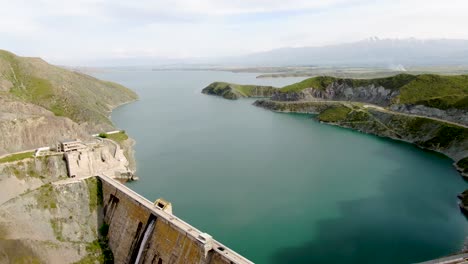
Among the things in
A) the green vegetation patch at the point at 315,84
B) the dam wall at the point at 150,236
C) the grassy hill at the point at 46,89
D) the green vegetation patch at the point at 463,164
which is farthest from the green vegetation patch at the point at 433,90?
the grassy hill at the point at 46,89

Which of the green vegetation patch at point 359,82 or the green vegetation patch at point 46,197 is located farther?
the green vegetation patch at point 359,82

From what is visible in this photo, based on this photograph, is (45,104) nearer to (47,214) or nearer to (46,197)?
(46,197)

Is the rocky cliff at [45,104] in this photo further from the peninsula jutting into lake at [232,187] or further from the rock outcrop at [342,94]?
the rock outcrop at [342,94]

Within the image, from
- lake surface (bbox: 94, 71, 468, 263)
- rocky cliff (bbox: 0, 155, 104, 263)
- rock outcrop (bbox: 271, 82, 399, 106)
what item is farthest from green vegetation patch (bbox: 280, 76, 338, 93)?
rocky cliff (bbox: 0, 155, 104, 263)

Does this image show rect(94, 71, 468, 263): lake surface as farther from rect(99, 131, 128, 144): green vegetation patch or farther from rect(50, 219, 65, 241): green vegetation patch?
rect(50, 219, 65, 241): green vegetation patch

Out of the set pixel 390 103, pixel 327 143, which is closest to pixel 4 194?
pixel 327 143

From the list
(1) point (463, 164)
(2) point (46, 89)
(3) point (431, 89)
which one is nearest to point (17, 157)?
(2) point (46, 89)

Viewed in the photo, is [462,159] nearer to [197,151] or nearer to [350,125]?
[350,125]
